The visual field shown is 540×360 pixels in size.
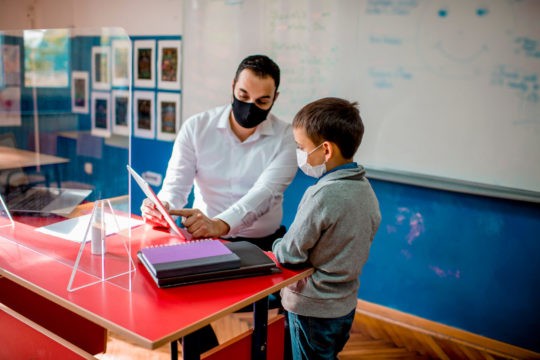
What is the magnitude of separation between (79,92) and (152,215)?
0.54 metres

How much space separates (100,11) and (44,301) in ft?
9.27

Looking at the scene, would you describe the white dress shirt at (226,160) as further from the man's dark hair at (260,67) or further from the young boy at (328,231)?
the young boy at (328,231)

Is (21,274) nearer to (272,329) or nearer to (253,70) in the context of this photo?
(272,329)

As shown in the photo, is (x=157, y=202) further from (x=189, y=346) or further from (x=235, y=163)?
(x=235, y=163)

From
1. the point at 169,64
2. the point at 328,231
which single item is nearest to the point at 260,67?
the point at 328,231

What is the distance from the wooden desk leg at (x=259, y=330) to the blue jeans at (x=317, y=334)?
0.28ft

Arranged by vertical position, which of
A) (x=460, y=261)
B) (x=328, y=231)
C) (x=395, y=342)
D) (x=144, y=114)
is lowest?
(x=395, y=342)

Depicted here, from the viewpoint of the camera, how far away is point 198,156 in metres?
2.21

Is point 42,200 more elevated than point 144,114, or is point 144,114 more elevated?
point 144,114

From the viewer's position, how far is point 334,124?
1439 mm

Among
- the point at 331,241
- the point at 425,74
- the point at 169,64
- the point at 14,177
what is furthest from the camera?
the point at 169,64

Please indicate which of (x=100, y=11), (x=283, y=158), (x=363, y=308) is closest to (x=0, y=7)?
(x=100, y=11)

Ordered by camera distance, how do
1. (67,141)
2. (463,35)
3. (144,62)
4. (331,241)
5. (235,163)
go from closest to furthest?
(331,241), (67,141), (235,163), (463,35), (144,62)

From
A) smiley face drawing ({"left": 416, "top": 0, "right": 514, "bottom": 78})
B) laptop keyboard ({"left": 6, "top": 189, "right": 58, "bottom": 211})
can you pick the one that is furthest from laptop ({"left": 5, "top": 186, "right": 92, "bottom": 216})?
smiley face drawing ({"left": 416, "top": 0, "right": 514, "bottom": 78})
